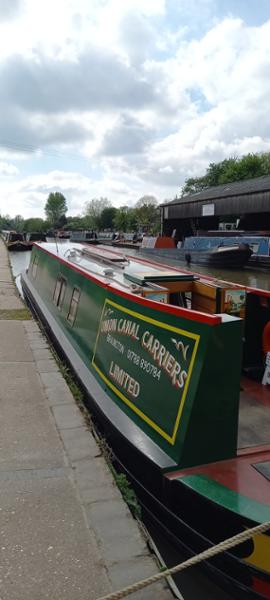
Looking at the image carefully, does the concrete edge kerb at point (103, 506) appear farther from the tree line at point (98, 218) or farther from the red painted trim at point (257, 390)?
the tree line at point (98, 218)

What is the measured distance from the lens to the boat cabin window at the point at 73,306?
19.3 feet

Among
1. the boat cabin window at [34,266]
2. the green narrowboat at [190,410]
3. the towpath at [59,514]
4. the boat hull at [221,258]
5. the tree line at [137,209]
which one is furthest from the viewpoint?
the tree line at [137,209]

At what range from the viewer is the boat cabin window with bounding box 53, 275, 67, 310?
22.8 feet

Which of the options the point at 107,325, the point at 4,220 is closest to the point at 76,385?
the point at 107,325

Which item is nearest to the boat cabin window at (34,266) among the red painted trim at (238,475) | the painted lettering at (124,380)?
the painted lettering at (124,380)

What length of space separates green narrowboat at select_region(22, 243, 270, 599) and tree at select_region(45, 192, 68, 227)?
127264 mm

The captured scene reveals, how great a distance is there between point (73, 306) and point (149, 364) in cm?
281

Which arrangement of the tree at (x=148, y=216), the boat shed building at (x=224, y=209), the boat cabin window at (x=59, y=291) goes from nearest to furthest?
the boat cabin window at (x=59, y=291), the boat shed building at (x=224, y=209), the tree at (x=148, y=216)

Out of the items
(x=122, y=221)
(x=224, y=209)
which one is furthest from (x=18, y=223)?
(x=224, y=209)

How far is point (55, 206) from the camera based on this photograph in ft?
427

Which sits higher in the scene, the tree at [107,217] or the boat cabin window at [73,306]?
the tree at [107,217]

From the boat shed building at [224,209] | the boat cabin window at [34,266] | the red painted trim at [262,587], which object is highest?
the boat shed building at [224,209]

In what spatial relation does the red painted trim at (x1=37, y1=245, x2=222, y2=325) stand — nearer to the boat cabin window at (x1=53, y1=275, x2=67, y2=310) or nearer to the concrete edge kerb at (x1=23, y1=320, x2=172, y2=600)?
the concrete edge kerb at (x1=23, y1=320, x2=172, y2=600)

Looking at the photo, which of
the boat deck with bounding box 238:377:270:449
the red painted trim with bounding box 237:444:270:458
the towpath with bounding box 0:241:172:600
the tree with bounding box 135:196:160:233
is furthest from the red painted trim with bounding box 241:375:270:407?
the tree with bounding box 135:196:160:233
